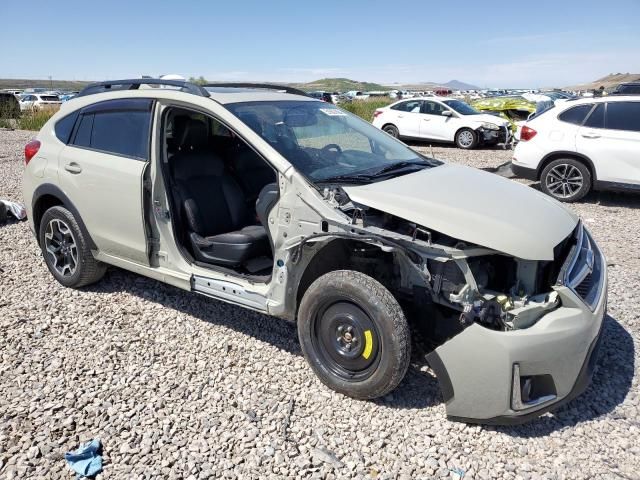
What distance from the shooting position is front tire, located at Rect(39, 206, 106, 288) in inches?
177

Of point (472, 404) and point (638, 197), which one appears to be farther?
point (638, 197)

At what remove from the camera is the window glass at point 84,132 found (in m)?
4.41

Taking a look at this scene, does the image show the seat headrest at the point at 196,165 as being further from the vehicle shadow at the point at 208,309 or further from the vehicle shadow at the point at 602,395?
the vehicle shadow at the point at 602,395

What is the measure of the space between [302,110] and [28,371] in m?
2.78

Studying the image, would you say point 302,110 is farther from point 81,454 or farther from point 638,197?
point 638,197

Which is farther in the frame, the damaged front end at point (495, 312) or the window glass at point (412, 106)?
the window glass at point (412, 106)

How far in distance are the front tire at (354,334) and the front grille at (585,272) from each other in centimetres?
101

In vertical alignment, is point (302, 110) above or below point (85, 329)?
above

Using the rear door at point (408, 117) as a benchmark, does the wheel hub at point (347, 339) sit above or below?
below

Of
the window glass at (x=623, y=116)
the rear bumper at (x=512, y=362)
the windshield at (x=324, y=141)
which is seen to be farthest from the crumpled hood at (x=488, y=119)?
the rear bumper at (x=512, y=362)

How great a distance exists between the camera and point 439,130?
15555 mm

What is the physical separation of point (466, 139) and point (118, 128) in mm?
12746

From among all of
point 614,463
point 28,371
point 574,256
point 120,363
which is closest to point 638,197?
point 574,256

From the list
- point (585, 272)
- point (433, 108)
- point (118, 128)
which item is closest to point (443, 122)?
point (433, 108)
